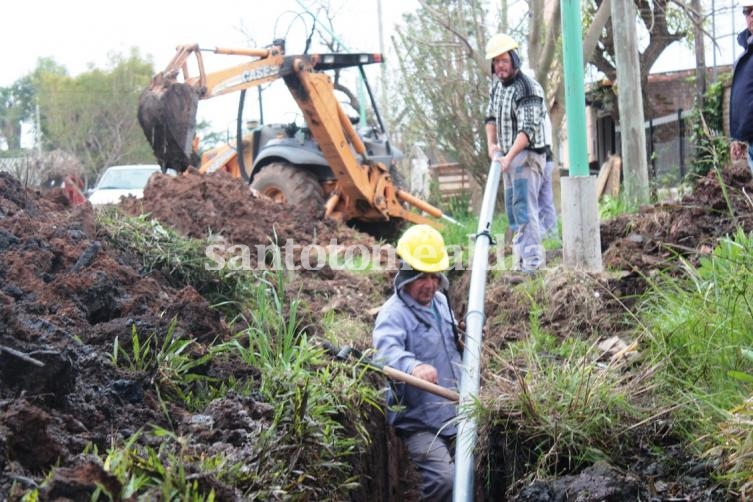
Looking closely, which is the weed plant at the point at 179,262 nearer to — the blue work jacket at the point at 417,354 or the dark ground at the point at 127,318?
the dark ground at the point at 127,318

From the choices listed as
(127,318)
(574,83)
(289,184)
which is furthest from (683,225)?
(289,184)

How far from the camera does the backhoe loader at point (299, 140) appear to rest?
11359mm

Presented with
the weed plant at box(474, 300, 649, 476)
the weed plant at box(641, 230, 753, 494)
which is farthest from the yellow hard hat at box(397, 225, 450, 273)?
the weed plant at box(641, 230, 753, 494)

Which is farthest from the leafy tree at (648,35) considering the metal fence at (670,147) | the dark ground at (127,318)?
the dark ground at (127,318)

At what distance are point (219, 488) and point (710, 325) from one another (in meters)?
2.53

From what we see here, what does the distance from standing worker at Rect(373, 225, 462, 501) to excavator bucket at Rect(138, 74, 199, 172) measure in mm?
5704

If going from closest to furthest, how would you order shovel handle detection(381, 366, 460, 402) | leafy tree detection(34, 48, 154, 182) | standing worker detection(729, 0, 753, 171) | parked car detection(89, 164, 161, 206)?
shovel handle detection(381, 366, 460, 402) → standing worker detection(729, 0, 753, 171) → parked car detection(89, 164, 161, 206) → leafy tree detection(34, 48, 154, 182)

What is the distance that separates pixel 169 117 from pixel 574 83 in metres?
4.86

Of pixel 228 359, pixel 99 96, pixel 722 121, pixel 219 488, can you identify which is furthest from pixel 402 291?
pixel 99 96

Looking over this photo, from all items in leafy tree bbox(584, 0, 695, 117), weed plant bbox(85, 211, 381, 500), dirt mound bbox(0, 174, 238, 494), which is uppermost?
leafy tree bbox(584, 0, 695, 117)

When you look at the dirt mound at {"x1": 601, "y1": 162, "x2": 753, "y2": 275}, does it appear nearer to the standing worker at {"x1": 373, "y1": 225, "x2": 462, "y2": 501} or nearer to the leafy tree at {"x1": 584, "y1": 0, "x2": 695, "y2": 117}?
the standing worker at {"x1": 373, "y1": 225, "x2": 462, "y2": 501}

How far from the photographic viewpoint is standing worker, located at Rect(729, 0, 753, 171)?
637 cm

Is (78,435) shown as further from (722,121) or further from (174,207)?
(722,121)

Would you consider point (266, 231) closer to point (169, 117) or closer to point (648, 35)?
point (169, 117)
